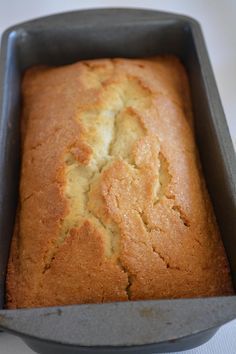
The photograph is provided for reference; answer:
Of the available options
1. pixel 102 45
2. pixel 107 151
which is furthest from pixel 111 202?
pixel 102 45

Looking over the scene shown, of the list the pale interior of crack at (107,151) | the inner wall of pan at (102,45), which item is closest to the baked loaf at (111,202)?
the pale interior of crack at (107,151)

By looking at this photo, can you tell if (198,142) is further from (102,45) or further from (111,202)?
(102,45)

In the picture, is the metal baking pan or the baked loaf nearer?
the metal baking pan

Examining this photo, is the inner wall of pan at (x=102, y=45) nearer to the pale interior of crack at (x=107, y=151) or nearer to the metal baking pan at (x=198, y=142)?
the metal baking pan at (x=198, y=142)

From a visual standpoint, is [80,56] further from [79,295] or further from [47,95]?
[79,295]

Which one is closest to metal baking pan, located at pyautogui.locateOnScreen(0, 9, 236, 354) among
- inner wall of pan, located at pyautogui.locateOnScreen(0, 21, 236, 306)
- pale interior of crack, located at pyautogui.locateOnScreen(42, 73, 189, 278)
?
inner wall of pan, located at pyautogui.locateOnScreen(0, 21, 236, 306)

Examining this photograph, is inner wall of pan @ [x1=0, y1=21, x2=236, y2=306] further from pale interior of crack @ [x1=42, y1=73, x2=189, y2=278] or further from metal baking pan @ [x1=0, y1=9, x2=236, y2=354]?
pale interior of crack @ [x1=42, y1=73, x2=189, y2=278]
